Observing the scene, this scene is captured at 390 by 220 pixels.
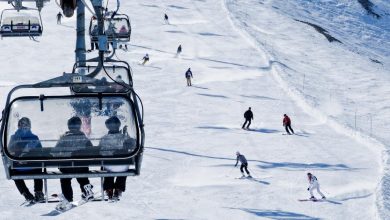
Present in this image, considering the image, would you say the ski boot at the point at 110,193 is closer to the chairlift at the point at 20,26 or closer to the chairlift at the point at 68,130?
the chairlift at the point at 68,130

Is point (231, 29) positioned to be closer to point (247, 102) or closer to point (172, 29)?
point (172, 29)

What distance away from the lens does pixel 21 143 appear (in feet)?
28.5

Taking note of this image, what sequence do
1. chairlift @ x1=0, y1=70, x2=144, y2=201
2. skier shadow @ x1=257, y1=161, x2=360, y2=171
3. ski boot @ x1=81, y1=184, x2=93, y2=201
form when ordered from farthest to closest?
1. skier shadow @ x1=257, y1=161, x2=360, y2=171
2. ski boot @ x1=81, y1=184, x2=93, y2=201
3. chairlift @ x1=0, y1=70, x2=144, y2=201

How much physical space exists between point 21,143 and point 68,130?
1.73ft

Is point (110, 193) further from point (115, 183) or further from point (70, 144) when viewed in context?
point (70, 144)

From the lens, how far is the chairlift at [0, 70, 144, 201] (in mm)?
8492

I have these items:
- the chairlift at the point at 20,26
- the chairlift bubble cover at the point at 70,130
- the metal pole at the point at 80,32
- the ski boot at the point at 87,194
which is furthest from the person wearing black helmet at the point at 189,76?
the chairlift bubble cover at the point at 70,130

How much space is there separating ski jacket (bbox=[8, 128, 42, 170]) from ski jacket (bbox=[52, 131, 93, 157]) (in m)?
0.21

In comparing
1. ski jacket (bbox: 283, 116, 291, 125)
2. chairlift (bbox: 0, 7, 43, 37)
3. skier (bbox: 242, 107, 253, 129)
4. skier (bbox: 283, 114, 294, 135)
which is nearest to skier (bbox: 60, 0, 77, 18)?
chairlift (bbox: 0, 7, 43, 37)

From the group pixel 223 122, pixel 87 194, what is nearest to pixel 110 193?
pixel 87 194

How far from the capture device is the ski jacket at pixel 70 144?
871 centimetres

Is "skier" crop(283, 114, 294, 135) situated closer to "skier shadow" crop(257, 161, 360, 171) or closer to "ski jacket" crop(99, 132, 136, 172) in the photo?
"skier shadow" crop(257, 161, 360, 171)

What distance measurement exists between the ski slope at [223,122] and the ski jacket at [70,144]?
10.6 metres

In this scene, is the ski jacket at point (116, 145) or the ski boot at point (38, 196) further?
the ski boot at point (38, 196)
